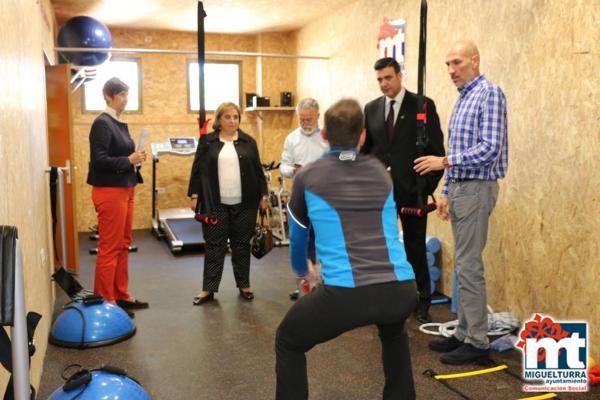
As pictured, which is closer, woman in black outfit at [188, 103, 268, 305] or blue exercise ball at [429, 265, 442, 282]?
woman in black outfit at [188, 103, 268, 305]

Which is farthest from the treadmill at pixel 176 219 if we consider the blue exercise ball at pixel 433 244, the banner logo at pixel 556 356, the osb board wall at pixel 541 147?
the banner logo at pixel 556 356

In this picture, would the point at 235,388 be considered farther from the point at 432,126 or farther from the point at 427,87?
the point at 427,87

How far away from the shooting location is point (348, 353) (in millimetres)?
3402

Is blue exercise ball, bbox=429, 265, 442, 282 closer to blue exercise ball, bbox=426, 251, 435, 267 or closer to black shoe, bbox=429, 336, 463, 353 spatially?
blue exercise ball, bbox=426, 251, 435, 267

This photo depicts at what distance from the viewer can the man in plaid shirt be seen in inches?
119

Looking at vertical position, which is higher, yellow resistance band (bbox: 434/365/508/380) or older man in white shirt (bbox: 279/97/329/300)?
older man in white shirt (bbox: 279/97/329/300)

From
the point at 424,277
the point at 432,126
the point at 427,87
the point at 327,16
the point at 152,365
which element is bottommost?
the point at 152,365

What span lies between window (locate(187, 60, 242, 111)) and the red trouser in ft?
14.0

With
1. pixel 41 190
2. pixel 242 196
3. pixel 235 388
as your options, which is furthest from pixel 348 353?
pixel 41 190

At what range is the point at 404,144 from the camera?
379 centimetres

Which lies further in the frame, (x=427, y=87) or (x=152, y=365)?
(x=427, y=87)

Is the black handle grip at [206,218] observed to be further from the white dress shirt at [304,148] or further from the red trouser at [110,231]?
the white dress shirt at [304,148]

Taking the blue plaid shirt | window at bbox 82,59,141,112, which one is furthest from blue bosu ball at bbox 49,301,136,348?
window at bbox 82,59,141,112

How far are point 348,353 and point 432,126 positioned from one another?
1511mm
